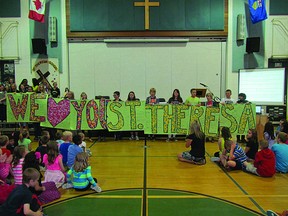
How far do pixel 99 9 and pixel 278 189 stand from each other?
11.3 m

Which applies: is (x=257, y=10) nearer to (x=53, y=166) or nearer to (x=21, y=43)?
(x=21, y=43)

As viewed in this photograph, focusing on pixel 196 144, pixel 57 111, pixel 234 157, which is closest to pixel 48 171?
pixel 196 144

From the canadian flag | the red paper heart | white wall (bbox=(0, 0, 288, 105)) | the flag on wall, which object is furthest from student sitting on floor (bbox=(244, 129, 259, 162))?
the canadian flag

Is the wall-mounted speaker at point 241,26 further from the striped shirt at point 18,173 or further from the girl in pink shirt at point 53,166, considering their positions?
the striped shirt at point 18,173

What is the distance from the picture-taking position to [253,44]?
13133mm

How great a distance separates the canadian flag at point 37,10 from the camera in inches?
489

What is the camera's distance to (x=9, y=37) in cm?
1348

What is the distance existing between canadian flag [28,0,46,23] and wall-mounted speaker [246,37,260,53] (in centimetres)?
943

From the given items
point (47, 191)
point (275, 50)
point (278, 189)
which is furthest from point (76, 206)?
point (275, 50)

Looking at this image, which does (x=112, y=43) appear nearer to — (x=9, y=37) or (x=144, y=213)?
(x=9, y=37)

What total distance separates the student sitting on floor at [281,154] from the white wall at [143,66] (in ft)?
25.6

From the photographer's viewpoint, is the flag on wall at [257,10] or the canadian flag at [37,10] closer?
the flag on wall at [257,10]

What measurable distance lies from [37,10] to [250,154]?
35.0 ft

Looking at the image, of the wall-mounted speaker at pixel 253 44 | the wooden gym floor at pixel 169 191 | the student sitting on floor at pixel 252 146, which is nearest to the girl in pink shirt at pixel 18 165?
the wooden gym floor at pixel 169 191
